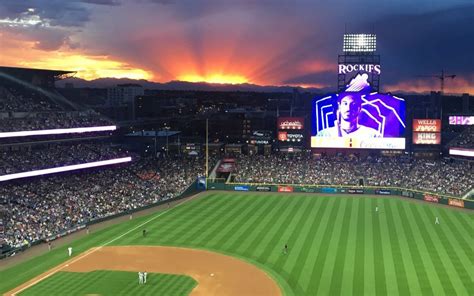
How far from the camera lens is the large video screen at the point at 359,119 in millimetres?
66938

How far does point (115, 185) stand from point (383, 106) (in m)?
39.4

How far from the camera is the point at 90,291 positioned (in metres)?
28.6

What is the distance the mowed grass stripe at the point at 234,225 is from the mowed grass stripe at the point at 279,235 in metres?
3.66

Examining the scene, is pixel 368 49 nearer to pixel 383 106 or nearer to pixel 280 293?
pixel 383 106

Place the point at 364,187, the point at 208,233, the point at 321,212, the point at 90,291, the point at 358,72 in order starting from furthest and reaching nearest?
the point at 358,72 → the point at 364,187 → the point at 321,212 → the point at 208,233 → the point at 90,291

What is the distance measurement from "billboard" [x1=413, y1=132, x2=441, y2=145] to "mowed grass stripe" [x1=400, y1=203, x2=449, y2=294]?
20767mm

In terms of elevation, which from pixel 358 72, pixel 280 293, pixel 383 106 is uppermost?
pixel 358 72

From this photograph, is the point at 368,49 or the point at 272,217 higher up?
the point at 368,49

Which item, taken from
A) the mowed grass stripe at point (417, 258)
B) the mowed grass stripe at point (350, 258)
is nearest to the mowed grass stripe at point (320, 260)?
the mowed grass stripe at point (350, 258)

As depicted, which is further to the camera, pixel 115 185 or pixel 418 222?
pixel 115 185

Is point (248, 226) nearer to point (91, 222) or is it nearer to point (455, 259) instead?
point (91, 222)

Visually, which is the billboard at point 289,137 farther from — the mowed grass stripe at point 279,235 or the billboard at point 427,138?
the mowed grass stripe at point 279,235

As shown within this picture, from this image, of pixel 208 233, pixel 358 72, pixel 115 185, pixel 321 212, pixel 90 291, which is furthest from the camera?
pixel 358 72

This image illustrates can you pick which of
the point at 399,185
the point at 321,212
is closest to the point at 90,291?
the point at 321,212
